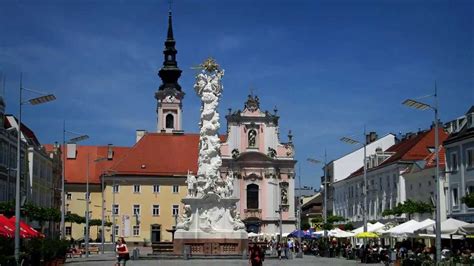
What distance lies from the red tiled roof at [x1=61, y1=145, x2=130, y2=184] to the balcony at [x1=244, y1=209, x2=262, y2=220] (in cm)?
1909

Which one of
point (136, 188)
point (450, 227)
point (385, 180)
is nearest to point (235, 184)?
point (136, 188)

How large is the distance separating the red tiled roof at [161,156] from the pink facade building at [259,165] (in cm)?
634

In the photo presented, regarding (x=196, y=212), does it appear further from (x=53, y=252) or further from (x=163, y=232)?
(x=163, y=232)

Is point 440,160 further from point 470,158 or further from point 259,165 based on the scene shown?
point 259,165

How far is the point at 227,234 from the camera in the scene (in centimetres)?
5147

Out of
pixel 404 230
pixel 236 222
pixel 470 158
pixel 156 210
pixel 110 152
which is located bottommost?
pixel 404 230

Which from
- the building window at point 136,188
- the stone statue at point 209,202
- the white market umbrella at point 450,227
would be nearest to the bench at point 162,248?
the stone statue at point 209,202

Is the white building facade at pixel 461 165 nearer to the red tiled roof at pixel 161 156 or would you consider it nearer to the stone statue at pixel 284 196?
the stone statue at pixel 284 196

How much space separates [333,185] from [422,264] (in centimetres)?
7146

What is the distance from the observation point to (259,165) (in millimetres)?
97000

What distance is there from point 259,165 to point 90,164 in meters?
23.3

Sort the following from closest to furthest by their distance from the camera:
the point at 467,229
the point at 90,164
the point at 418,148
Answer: the point at 467,229, the point at 418,148, the point at 90,164

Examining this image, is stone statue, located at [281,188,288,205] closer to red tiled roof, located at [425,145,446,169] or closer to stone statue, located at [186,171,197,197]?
red tiled roof, located at [425,145,446,169]

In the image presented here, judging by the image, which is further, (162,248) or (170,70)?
(170,70)
